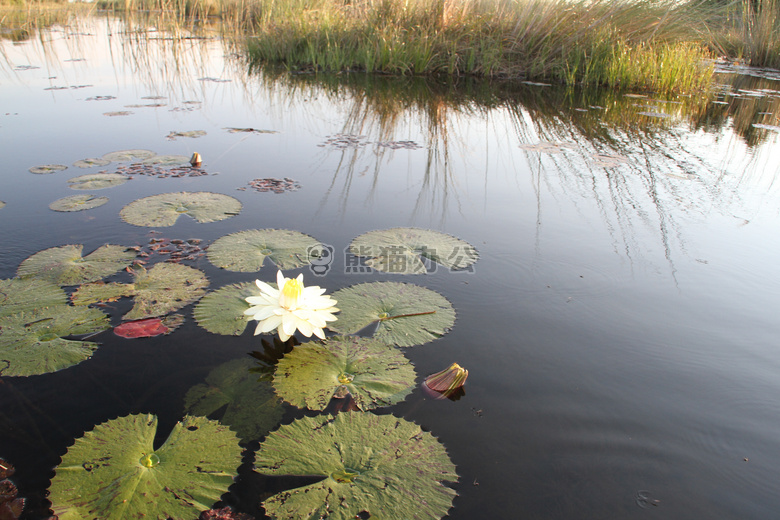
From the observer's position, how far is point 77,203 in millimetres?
2307

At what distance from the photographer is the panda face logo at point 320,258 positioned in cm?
185

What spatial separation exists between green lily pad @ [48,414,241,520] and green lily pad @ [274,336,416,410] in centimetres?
21

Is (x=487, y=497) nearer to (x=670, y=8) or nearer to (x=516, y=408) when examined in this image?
(x=516, y=408)

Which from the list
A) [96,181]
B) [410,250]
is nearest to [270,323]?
[410,250]

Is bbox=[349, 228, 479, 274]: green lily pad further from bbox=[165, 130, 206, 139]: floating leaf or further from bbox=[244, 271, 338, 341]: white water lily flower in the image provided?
bbox=[165, 130, 206, 139]: floating leaf

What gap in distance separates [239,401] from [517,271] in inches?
48.9

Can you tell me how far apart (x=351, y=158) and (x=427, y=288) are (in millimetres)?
1830

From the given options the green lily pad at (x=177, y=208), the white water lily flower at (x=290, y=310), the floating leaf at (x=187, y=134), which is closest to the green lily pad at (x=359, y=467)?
the white water lily flower at (x=290, y=310)

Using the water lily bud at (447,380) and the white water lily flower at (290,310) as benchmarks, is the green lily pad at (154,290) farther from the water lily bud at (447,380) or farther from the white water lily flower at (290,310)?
the water lily bud at (447,380)

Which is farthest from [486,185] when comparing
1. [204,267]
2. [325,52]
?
[325,52]

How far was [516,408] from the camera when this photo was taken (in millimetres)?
1248

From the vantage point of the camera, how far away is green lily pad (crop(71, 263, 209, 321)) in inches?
60.6

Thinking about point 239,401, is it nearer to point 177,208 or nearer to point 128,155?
point 177,208

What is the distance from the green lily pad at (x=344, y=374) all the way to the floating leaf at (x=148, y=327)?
0.42 m
